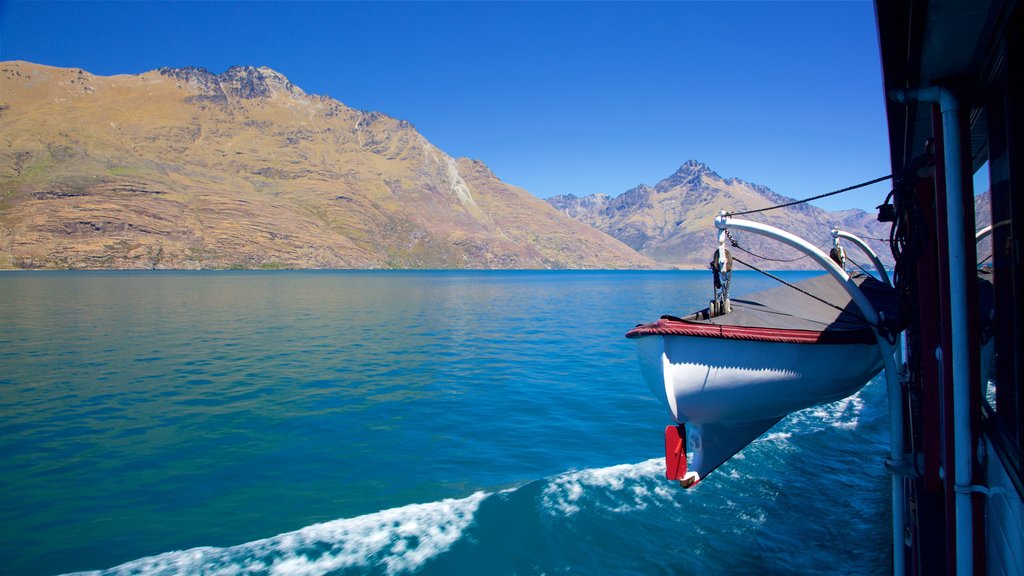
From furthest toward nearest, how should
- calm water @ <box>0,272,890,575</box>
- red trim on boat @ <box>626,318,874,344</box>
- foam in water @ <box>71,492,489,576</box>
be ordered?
1. calm water @ <box>0,272,890,575</box>
2. foam in water @ <box>71,492,489,576</box>
3. red trim on boat @ <box>626,318,874,344</box>

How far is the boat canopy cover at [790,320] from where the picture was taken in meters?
6.01

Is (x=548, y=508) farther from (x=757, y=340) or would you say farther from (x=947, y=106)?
(x=947, y=106)

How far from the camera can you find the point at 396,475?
404 inches

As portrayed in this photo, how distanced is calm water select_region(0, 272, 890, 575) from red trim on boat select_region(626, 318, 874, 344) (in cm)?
302

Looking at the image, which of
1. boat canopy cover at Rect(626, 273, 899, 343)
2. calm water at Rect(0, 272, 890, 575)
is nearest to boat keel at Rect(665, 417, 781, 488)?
calm water at Rect(0, 272, 890, 575)

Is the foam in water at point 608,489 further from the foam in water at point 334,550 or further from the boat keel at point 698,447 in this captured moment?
the boat keel at point 698,447

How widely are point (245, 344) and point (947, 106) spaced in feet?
84.4

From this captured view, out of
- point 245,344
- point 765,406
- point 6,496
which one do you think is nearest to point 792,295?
point 765,406

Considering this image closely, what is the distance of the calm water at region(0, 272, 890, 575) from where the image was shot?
7.40 meters

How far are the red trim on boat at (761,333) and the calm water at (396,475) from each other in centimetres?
302

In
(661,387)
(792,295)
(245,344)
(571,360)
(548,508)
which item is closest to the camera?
(661,387)

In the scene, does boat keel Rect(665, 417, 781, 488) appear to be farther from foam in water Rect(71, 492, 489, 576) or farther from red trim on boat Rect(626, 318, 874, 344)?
foam in water Rect(71, 492, 489, 576)

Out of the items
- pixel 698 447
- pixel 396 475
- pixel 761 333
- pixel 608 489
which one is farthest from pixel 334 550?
pixel 761 333

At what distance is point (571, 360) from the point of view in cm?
2264
